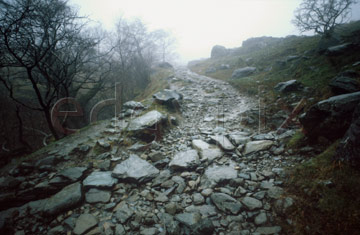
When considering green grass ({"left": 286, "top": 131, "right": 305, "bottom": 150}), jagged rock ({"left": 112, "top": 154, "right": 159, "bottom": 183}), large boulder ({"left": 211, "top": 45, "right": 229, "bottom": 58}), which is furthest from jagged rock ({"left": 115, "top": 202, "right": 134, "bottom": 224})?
large boulder ({"left": 211, "top": 45, "right": 229, "bottom": 58})

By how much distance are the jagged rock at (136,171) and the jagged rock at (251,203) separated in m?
1.99

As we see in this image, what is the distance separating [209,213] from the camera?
2516 mm

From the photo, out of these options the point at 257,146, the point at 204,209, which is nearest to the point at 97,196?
the point at 204,209

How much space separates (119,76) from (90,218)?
12.6m

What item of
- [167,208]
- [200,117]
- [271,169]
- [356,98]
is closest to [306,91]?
[356,98]

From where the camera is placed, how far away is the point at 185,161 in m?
3.77

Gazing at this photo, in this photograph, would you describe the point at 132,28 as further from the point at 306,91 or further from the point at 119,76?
the point at 306,91

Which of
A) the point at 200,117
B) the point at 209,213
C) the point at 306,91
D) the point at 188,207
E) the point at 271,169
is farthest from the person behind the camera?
the point at 200,117

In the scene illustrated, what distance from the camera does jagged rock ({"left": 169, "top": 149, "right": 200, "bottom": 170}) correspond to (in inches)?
143

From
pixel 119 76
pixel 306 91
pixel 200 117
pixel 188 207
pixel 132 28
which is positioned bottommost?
pixel 188 207

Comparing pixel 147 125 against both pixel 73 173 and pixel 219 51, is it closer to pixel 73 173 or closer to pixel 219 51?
pixel 73 173

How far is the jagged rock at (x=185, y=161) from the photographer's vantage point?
11.9 feet

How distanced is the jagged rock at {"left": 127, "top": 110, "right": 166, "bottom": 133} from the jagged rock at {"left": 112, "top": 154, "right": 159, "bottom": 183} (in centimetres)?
157

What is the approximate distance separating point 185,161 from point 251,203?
1703mm
